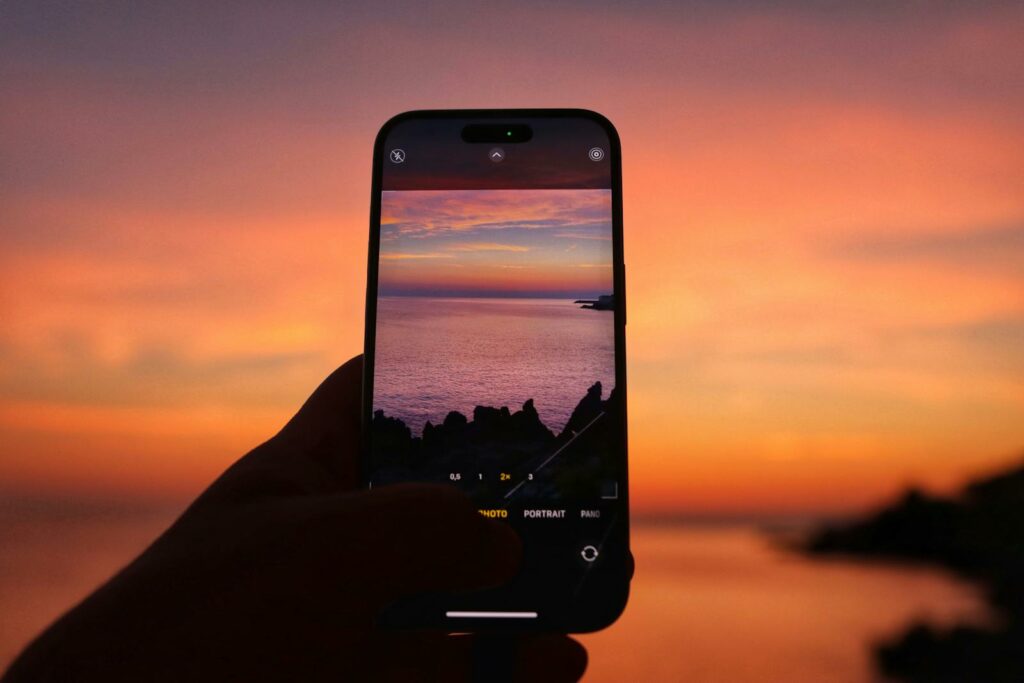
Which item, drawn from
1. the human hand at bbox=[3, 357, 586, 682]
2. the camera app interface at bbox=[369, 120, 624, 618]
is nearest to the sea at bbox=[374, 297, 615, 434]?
the camera app interface at bbox=[369, 120, 624, 618]

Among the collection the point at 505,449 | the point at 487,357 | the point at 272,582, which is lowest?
the point at 272,582

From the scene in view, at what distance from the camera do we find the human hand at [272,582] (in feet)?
4.46

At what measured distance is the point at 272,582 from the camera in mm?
1453

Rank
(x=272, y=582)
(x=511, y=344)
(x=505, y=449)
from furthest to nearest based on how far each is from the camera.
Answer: (x=511, y=344) < (x=505, y=449) < (x=272, y=582)

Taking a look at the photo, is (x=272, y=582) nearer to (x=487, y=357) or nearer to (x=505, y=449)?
(x=505, y=449)

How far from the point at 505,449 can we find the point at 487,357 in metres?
0.26

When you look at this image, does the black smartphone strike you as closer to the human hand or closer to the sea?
the sea

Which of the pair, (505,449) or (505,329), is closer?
(505,449)

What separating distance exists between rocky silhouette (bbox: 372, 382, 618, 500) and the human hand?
416 mm

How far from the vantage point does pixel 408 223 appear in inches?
95.8

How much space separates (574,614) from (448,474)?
19.3 inches

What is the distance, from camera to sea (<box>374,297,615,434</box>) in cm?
225

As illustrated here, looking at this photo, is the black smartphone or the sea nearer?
the black smartphone

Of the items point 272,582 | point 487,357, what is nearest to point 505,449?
point 487,357
